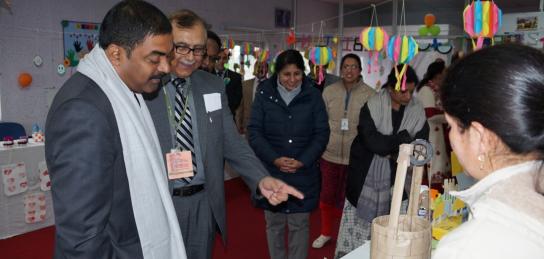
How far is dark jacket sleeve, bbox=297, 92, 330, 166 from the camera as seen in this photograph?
2.59 meters

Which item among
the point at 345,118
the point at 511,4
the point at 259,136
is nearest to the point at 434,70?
the point at 345,118

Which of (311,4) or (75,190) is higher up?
(311,4)

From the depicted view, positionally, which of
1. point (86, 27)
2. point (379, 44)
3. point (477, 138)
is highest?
point (86, 27)

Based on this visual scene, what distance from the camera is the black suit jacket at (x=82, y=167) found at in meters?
1.02

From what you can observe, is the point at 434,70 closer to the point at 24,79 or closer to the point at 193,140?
the point at 193,140

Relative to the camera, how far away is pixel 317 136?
2652 millimetres

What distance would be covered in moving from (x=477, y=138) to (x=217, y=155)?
3.93 feet

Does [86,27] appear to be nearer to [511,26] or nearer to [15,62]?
[15,62]

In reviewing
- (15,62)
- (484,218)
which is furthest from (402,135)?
(15,62)

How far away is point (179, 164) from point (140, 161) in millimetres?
407

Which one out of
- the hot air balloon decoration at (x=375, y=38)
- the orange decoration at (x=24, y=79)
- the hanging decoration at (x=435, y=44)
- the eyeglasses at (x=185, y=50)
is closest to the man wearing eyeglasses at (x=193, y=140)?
the eyeglasses at (x=185, y=50)

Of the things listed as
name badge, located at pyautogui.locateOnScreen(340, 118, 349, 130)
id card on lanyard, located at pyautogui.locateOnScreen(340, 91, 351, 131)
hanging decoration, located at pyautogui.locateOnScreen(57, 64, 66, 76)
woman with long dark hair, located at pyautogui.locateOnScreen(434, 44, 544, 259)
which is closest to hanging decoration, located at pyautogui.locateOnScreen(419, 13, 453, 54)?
id card on lanyard, located at pyautogui.locateOnScreen(340, 91, 351, 131)

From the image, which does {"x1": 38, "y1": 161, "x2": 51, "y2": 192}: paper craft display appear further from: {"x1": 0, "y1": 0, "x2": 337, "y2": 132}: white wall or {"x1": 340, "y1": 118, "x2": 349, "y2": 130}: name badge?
{"x1": 340, "y1": 118, "x2": 349, "y2": 130}: name badge

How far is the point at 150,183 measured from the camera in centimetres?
126
